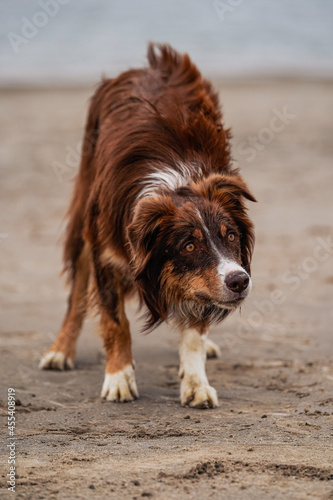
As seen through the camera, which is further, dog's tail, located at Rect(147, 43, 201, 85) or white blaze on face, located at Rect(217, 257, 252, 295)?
dog's tail, located at Rect(147, 43, 201, 85)

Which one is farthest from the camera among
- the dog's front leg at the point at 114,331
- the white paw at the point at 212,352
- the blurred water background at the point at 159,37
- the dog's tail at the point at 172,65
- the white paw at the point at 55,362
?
the blurred water background at the point at 159,37

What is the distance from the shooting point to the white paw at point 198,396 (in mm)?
4859

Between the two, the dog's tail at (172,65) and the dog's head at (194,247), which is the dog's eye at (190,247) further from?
the dog's tail at (172,65)

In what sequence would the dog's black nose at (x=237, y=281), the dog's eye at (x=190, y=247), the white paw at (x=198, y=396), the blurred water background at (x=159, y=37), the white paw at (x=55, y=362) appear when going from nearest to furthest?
the dog's black nose at (x=237, y=281) < the dog's eye at (x=190, y=247) < the white paw at (x=198, y=396) < the white paw at (x=55, y=362) < the blurred water background at (x=159, y=37)

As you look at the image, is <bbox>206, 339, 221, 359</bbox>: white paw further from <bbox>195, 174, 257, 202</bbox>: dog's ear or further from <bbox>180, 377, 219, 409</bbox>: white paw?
<bbox>195, 174, 257, 202</bbox>: dog's ear

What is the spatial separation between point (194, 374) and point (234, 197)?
1.21 m

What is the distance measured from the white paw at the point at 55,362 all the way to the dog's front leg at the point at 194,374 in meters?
1.18

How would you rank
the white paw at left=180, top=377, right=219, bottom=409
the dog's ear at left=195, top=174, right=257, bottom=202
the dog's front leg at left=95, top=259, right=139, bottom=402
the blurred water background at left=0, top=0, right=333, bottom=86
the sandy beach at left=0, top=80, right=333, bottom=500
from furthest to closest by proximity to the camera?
1. the blurred water background at left=0, top=0, right=333, bottom=86
2. the dog's front leg at left=95, top=259, right=139, bottom=402
3. the white paw at left=180, top=377, right=219, bottom=409
4. the dog's ear at left=195, top=174, right=257, bottom=202
5. the sandy beach at left=0, top=80, right=333, bottom=500

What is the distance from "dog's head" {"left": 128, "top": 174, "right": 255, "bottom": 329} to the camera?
441cm

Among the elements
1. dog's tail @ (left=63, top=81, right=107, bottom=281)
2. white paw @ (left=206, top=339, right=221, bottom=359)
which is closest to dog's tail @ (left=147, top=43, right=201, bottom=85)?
dog's tail @ (left=63, top=81, right=107, bottom=281)

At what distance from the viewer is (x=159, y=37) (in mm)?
30375

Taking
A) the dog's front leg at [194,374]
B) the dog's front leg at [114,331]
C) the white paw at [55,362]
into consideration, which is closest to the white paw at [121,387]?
the dog's front leg at [114,331]

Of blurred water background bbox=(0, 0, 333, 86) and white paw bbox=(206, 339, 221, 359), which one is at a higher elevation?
white paw bbox=(206, 339, 221, 359)

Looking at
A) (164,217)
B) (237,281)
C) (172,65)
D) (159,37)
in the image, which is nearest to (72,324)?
(164,217)
